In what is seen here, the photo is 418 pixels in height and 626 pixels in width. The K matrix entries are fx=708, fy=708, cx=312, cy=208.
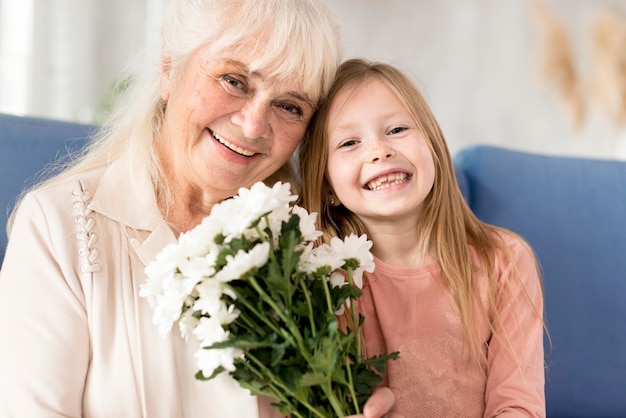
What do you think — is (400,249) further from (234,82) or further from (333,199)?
(234,82)

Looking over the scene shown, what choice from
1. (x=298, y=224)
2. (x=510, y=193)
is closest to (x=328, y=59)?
(x=298, y=224)

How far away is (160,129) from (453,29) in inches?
131

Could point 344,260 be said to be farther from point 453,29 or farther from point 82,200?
point 453,29

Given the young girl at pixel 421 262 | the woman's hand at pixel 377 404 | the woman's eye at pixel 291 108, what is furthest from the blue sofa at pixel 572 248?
the woman's hand at pixel 377 404

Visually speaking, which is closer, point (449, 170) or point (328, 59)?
point (328, 59)

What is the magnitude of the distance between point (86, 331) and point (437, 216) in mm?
861

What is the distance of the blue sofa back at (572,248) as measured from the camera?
208 cm

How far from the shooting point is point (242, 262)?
993mm

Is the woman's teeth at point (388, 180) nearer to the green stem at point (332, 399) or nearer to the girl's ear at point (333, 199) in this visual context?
the girl's ear at point (333, 199)

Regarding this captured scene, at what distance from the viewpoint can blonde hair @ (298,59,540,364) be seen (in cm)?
166

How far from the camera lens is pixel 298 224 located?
1.10 m

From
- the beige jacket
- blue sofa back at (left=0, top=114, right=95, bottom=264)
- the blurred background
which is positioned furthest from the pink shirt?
the blurred background

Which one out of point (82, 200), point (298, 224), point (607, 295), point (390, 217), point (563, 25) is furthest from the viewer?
point (563, 25)

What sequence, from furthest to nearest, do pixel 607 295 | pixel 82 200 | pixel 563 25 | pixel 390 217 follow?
1. pixel 563 25
2. pixel 607 295
3. pixel 390 217
4. pixel 82 200
